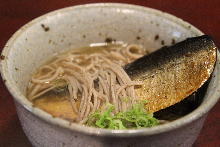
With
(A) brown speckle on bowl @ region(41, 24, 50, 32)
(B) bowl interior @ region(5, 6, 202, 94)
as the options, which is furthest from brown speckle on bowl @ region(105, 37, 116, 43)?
(A) brown speckle on bowl @ region(41, 24, 50, 32)

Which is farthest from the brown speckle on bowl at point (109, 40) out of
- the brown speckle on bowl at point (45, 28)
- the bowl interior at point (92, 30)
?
the brown speckle on bowl at point (45, 28)

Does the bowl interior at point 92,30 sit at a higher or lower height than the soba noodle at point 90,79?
higher

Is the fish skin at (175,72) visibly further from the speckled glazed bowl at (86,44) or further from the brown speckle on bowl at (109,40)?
the brown speckle on bowl at (109,40)

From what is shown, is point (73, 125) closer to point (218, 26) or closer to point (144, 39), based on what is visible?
point (144, 39)

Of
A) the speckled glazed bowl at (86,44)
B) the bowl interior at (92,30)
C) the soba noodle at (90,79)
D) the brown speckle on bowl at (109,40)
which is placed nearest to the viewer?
the speckled glazed bowl at (86,44)

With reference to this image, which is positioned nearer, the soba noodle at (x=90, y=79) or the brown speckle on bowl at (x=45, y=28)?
the soba noodle at (x=90, y=79)

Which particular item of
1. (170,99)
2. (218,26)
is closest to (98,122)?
(170,99)

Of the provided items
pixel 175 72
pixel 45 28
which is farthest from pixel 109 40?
pixel 175 72
